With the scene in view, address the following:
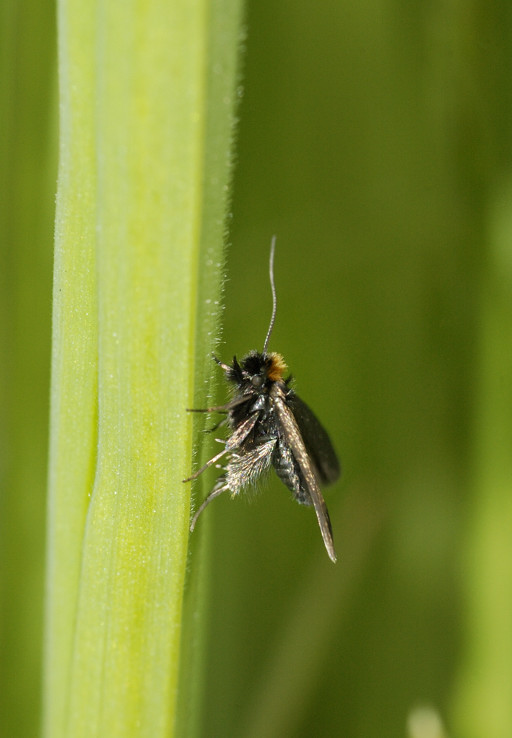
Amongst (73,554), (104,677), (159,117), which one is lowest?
(104,677)

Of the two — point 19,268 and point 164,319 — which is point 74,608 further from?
point 19,268

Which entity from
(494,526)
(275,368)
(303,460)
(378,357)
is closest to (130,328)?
(303,460)

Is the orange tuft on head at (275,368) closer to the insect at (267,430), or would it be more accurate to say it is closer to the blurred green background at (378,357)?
the insect at (267,430)

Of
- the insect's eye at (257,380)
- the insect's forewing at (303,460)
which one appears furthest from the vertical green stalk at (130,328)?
the insect's eye at (257,380)

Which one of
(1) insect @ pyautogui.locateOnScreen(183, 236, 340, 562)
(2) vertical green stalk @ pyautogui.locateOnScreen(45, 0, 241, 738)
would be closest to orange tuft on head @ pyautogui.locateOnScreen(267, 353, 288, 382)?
(1) insect @ pyautogui.locateOnScreen(183, 236, 340, 562)

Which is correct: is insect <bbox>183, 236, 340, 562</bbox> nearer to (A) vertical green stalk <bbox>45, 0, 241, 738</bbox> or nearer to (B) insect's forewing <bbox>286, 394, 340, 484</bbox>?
(B) insect's forewing <bbox>286, 394, 340, 484</bbox>

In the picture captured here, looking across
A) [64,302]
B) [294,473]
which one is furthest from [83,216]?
[294,473]
